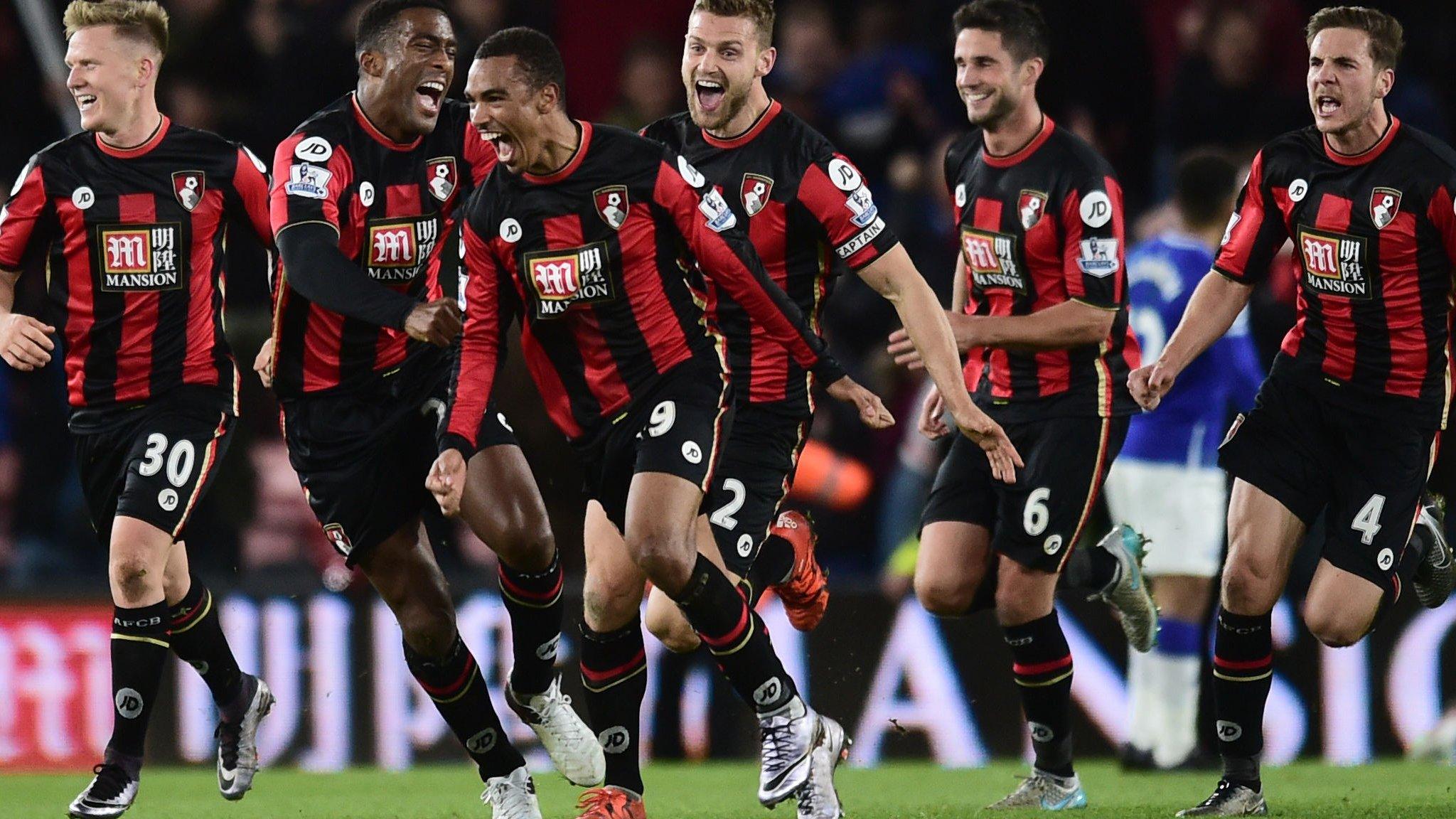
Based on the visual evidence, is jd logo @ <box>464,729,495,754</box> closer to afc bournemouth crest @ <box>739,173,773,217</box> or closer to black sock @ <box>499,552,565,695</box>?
black sock @ <box>499,552,565,695</box>

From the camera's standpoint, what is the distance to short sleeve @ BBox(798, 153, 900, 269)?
597cm

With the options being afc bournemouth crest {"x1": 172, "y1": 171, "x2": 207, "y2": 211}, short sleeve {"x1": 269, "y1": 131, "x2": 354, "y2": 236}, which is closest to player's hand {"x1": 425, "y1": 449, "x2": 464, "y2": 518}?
short sleeve {"x1": 269, "y1": 131, "x2": 354, "y2": 236}

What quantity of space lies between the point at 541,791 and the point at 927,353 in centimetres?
281

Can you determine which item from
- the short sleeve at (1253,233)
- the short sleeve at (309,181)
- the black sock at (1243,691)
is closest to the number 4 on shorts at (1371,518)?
the black sock at (1243,691)

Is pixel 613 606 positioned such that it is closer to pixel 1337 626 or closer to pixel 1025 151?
pixel 1025 151

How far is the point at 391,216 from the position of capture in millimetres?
6062

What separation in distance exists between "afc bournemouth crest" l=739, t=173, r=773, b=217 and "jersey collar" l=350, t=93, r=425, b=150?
1038 mm

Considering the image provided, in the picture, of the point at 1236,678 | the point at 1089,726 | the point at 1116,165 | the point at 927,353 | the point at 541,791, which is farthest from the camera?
the point at 1116,165

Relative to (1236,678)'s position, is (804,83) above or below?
above

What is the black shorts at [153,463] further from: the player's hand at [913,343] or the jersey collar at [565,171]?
the player's hand at [913,343]

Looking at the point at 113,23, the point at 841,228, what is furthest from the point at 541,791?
the point at 113,23

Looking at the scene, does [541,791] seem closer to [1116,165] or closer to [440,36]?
[440,36]

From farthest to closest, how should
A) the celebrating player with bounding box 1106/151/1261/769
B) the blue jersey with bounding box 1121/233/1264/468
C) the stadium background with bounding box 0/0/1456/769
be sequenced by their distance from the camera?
the stadium background with bounding box 0/0/1456/769, the blue jersey with bounding box 1121/233/1264/468, the celebrating player with bounding box 1106/151/1261/769

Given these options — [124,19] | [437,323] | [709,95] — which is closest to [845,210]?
[709,95]
